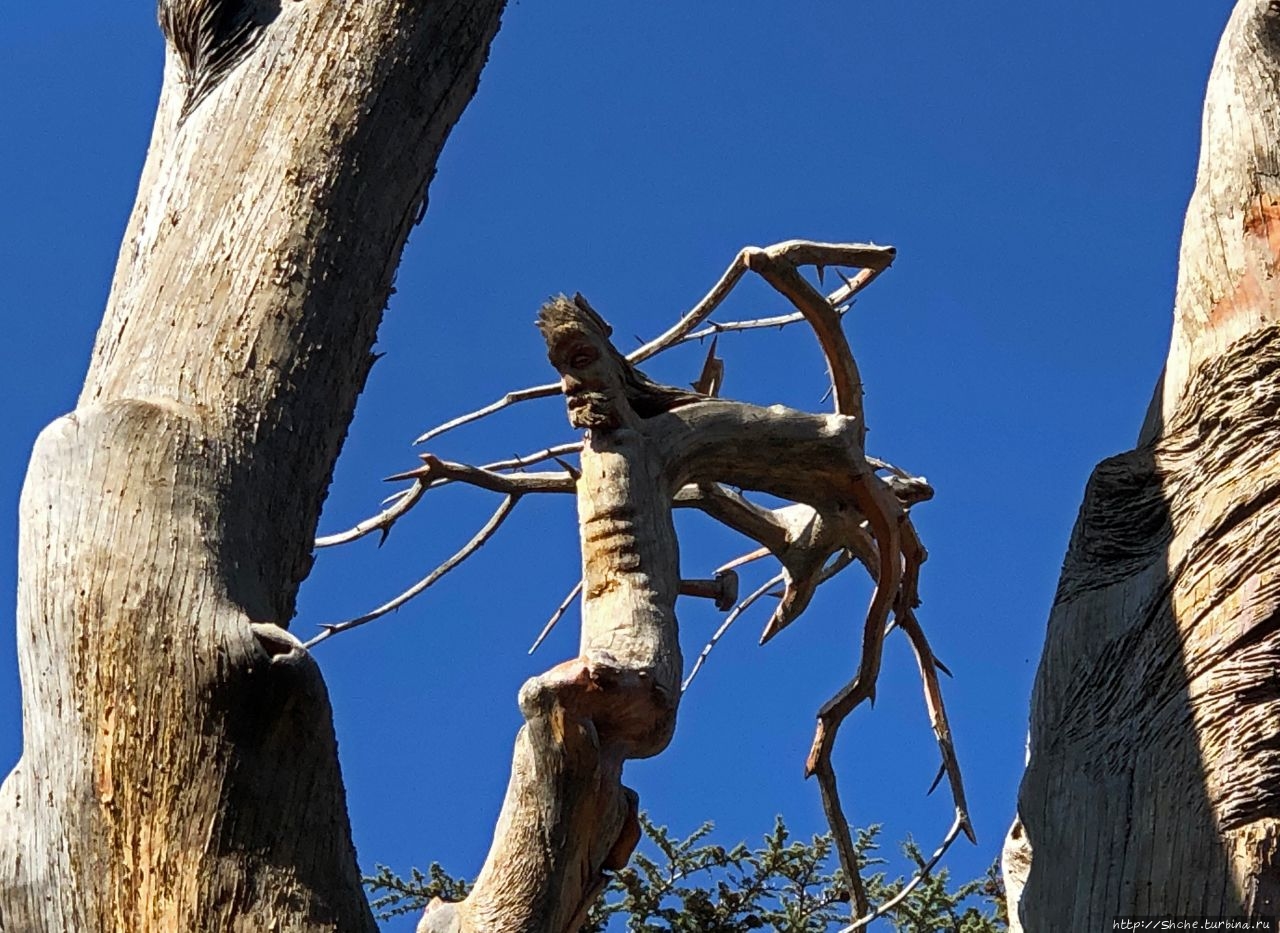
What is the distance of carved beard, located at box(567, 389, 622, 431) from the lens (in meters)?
2.96

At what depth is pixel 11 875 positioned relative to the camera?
2.16 meters

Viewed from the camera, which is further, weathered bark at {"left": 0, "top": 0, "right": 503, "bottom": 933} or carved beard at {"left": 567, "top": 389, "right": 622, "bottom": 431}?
carved beard at {"left": 567, "top": 389, "right": 622, "bottom": 431}

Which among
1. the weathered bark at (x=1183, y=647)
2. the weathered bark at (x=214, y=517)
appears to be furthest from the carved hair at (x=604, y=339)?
the weathered bark at (x=1183, y=647)

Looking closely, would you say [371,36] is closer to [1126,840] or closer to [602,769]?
[602,769]

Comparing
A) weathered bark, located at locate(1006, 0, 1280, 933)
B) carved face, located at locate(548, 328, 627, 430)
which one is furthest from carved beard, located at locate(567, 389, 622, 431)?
weathered bark, located at locate(1006, 0, 1280, 933)

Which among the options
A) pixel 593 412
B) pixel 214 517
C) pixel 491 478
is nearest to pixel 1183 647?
pixel 593 412

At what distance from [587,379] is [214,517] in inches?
35.0

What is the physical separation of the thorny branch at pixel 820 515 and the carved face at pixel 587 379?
531 millimetres

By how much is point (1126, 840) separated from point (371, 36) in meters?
1.88

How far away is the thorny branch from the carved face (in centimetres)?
53

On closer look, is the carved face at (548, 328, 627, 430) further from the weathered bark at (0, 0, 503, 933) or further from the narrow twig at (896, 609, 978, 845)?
the narrow twig at (896, 609, 978, 845)

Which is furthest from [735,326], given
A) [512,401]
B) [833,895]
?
[833,895]

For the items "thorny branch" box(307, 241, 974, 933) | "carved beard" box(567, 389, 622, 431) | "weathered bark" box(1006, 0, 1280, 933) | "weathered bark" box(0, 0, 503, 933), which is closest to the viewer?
"weathered bark" box(0, 0, 503, 933)

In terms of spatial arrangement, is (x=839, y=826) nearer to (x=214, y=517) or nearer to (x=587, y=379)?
(x=587, y=379)
